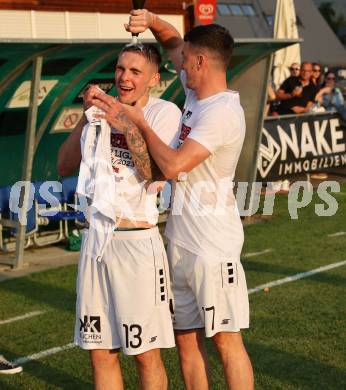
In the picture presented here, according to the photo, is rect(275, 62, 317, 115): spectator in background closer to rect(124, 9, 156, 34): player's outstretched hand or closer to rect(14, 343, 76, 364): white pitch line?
rect(14, 343, 76, 364): white pitch line

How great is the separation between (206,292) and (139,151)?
94 cm

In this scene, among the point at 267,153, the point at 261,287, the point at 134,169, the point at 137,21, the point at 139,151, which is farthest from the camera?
the point at 267,153

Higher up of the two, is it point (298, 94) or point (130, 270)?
point (298, 94)

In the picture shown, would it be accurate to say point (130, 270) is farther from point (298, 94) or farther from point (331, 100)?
point (331, 100)

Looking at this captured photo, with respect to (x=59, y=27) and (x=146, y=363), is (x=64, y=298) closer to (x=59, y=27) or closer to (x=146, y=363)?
(x=146, y=363)

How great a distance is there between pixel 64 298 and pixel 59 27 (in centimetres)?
1368

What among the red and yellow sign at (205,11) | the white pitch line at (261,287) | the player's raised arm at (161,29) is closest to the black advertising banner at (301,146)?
the white pitch line at (261,287)

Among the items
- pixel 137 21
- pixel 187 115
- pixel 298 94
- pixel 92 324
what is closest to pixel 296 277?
pixel 187 115

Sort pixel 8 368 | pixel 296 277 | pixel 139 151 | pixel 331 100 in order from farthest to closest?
1. pixel 331 100
2. pixel 296 277
3. pixel 8 368
4. pixel 139 151

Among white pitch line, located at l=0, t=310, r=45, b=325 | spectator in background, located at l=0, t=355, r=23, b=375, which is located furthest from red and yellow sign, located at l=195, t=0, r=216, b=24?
spectator in background, located at l=0, t=355, r=23, b=375

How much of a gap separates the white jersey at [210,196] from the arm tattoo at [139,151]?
1.15 feet

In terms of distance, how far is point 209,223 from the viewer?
15.5ft

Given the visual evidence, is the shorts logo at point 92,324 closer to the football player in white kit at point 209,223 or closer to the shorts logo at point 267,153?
the football player in white kit at point 209,223

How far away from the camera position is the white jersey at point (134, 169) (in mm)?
4488
